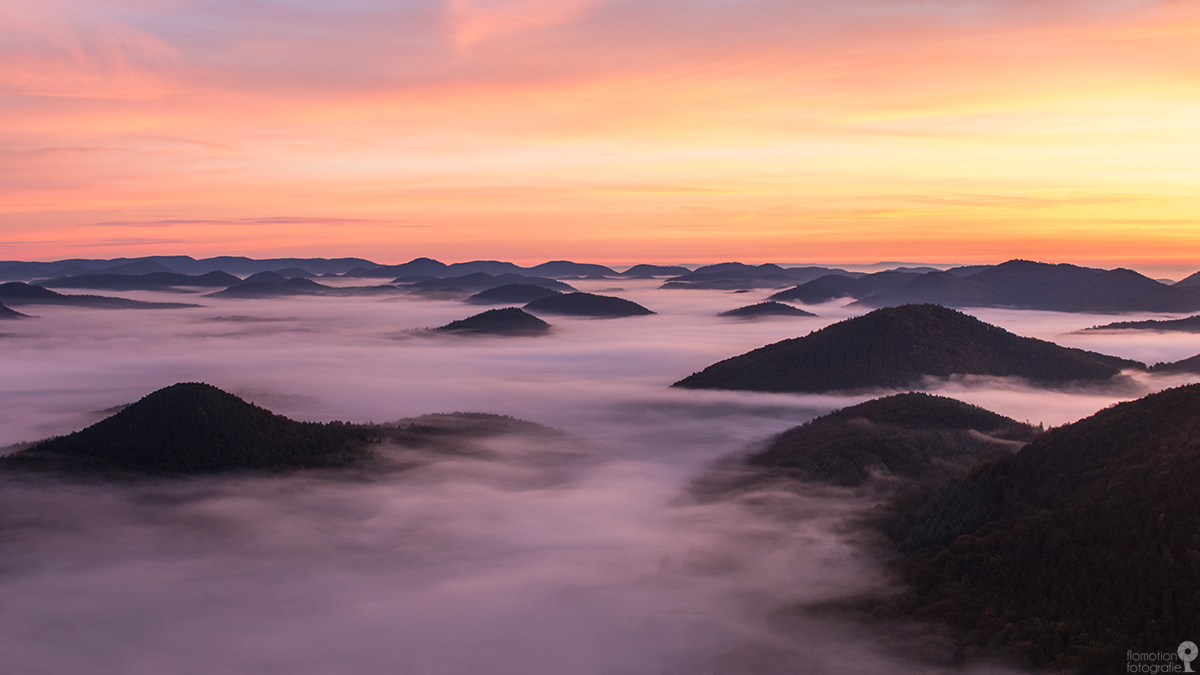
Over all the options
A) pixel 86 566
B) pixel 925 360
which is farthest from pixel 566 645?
pixel 925 360

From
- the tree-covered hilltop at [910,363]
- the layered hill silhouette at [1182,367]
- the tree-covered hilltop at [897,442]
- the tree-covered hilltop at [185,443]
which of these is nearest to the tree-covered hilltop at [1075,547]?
the tree-covered hilltop at [897,442]

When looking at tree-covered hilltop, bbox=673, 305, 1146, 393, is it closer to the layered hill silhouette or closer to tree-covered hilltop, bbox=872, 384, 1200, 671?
the layered hill silhouette

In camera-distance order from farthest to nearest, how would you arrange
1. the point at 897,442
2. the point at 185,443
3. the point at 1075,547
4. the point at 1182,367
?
the point at 1182,367 < the point at 897,442 < the point at 185,443 < the point at 1075,547

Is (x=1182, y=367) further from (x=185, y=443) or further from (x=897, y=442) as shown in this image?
(x=185, y=443)

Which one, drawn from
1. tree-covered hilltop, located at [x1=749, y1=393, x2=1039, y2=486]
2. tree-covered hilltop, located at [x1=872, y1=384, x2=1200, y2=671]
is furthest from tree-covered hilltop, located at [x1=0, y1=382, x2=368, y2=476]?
tree-covered hilltop, located at [x1=872, y1=384, x2=1200, y2=671]

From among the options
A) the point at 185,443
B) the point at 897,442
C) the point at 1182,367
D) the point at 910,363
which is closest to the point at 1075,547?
the point at 897,442
